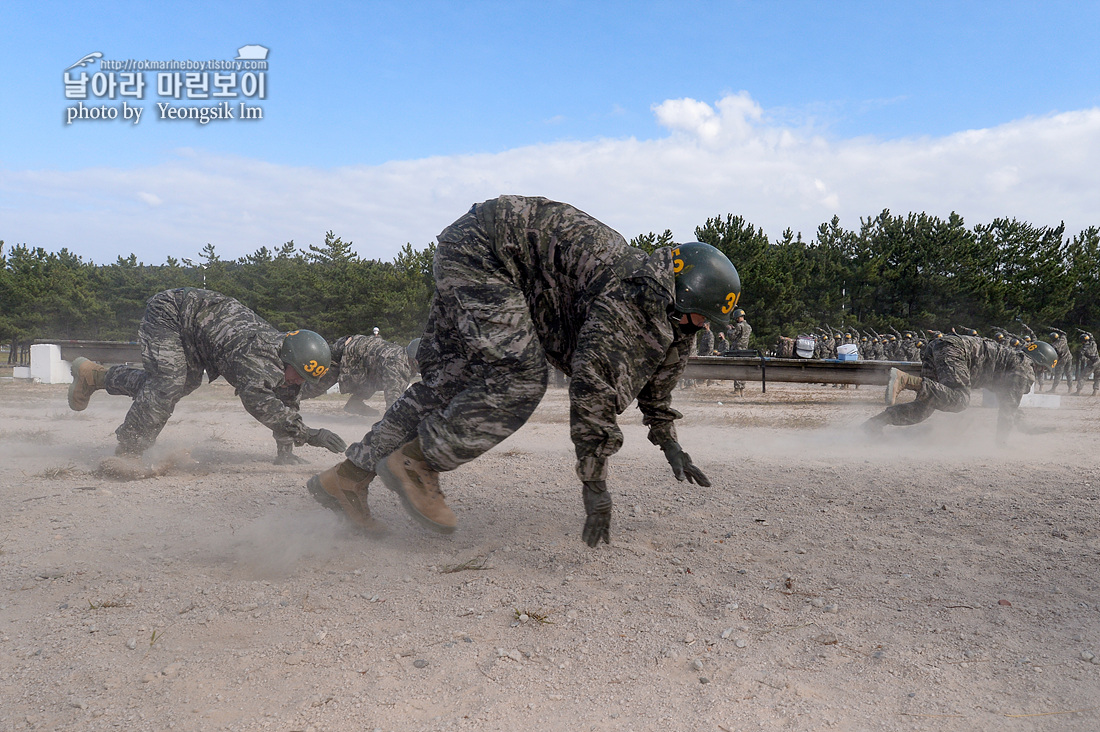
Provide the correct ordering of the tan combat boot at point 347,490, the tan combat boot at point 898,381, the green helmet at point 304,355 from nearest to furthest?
the tan combat boot at point 347,490, the green helmet at point 304,355, the tan combat boot at point 898,381

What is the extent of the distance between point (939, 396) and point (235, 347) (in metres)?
7.59

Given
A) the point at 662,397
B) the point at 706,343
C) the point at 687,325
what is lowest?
the point at 662,397

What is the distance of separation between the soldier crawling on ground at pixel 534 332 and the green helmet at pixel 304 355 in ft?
8.64

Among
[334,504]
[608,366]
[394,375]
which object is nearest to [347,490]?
[334,504]

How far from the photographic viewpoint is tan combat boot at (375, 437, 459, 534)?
3182 millimetres

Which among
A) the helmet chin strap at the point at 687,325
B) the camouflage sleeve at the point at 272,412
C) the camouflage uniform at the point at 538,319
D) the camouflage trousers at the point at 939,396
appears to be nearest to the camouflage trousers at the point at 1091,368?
the camouflage trousers at the point at 939,396

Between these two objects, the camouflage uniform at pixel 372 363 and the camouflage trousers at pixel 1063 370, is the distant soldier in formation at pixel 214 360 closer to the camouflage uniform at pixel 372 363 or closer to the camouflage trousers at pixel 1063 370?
the camouflage uniform at pixel 372 363

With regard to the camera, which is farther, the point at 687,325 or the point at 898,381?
the point at 898,381

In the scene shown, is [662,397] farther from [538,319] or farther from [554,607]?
[554,607]

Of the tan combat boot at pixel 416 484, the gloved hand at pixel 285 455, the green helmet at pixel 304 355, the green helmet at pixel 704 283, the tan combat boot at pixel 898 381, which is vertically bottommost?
the gloved hand at pixel 285 455

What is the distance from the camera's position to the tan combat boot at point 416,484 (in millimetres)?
3182

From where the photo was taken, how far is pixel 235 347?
5688 millimetres

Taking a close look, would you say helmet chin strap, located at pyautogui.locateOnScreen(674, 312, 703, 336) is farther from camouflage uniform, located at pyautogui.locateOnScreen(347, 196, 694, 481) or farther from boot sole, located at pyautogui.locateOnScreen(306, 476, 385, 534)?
boot sole, located at pyautogui.locateOnScreen(306, 476, 385, 534)

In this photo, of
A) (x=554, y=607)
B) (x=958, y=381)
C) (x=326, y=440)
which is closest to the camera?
(x=554, y=607)
